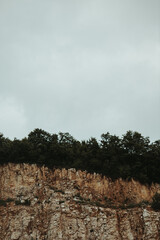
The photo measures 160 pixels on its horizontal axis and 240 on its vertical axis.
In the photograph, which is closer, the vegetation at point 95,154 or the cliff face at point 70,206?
the cliff face at point 70,206

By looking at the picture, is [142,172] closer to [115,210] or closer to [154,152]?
[154,152]

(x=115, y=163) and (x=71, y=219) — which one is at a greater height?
(x=115, y=163)

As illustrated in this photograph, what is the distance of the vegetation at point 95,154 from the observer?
3691cm

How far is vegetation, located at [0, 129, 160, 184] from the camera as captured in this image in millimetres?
36906

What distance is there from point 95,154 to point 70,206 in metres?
9.65

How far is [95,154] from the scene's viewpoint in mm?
38781

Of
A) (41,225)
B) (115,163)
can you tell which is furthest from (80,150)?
(41,225)

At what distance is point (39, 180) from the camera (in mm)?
34875

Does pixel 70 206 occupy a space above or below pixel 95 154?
below

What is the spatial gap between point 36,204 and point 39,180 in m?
3.49

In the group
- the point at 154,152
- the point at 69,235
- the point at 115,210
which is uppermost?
the point at 154,152

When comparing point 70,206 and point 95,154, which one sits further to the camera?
point 95,154

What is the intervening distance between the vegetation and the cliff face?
1.23 metres

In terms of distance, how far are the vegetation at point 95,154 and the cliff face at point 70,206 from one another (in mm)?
1230
